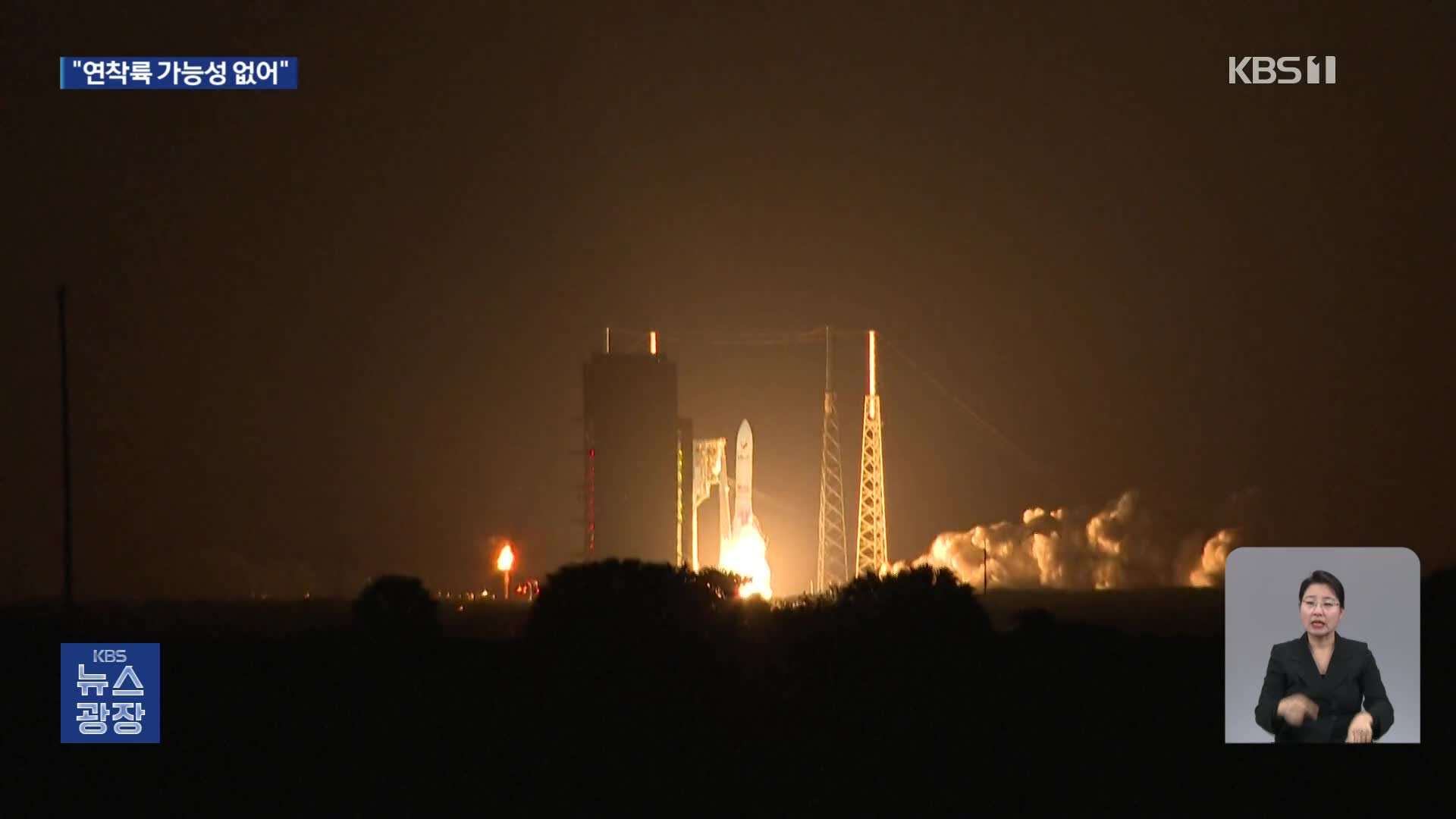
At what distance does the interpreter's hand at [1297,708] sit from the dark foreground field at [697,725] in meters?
12.1

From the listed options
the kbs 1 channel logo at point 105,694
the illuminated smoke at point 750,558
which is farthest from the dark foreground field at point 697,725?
the illuminated smoke at point 750,558

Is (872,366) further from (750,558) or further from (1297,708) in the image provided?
(1297,708)

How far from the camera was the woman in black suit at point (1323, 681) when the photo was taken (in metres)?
30.7

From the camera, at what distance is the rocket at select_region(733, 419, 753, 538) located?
127 metres

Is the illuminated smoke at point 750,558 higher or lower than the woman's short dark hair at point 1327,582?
lower

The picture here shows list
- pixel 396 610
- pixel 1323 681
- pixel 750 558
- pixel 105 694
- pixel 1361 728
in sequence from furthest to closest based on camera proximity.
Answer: pixel 750 558 → pixel 396 610 → pixel 105 694 → pixel 1361 728 → pixel 1323 681

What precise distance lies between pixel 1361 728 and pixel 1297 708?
1.33 metres

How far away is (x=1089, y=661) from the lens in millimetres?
66438

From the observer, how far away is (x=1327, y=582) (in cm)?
3080

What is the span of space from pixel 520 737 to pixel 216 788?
9572 mm

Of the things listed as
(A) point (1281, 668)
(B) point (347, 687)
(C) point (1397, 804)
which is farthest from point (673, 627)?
(A) point (1281, 668)

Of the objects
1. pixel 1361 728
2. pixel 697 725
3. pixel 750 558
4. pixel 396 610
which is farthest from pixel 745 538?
pixel 1361 728

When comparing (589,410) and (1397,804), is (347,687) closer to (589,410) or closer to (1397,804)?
(1397,804)

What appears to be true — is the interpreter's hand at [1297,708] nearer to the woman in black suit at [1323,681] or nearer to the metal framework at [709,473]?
the woman in black suit at [1323,681]
